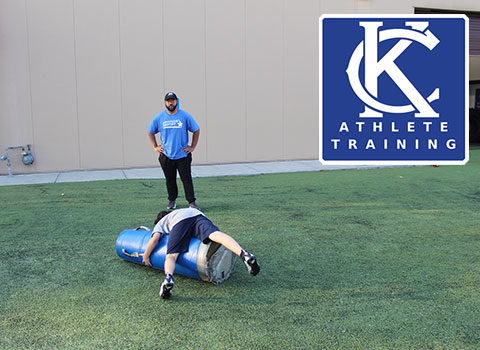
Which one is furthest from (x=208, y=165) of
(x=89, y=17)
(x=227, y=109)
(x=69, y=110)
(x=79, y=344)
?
(x=79, y=344)

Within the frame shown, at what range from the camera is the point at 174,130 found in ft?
24.3

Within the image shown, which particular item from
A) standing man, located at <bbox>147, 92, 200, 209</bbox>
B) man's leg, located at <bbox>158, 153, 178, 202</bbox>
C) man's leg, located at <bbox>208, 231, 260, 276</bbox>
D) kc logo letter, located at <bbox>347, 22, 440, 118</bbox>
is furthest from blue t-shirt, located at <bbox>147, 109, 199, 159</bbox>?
man's leg, located at <bbox>208, 231, 260, 276</bbox>

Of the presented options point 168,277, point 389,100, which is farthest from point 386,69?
point 168,277

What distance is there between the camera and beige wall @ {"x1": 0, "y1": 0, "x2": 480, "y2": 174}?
12.5 m

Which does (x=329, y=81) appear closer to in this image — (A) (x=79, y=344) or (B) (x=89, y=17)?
(A) (x=79, y=344)

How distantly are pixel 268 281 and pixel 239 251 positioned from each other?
53cm

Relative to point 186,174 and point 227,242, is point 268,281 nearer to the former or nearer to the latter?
point 227,242

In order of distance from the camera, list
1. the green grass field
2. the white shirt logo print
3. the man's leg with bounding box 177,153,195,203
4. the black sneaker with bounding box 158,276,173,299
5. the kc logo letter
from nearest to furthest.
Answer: the green grass field → the black sneaker with bounding box 158,276,173,299 → the kc logo letter → the white shirt logo print → the man's leg with bounding box 177,153,195,203

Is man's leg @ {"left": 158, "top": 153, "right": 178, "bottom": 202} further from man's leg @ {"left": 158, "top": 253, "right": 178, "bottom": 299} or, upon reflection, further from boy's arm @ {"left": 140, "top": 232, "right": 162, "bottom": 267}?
man's leg @ {"left": 158, "top": 253, "right": 178, "bottom": 299}

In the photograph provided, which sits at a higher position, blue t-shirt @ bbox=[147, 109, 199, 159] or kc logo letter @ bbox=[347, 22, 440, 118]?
kc logo letter @ bbox=[347, 22, 440, 118]

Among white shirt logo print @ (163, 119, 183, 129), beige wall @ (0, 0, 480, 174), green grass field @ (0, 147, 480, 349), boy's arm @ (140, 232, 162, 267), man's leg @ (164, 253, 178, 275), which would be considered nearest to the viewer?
green grass field @ (0, 147, 480, 349)

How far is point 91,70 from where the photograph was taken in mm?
12828

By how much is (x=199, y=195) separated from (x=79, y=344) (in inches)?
238

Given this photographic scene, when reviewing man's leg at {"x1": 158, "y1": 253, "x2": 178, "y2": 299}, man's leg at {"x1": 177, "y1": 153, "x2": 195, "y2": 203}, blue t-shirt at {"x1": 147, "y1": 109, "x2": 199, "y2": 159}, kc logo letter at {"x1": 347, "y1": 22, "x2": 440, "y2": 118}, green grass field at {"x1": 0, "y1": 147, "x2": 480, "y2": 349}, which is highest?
kc logo letter at {"x1": 347, "y1": 22, "x2": 440, "y2": 118}
